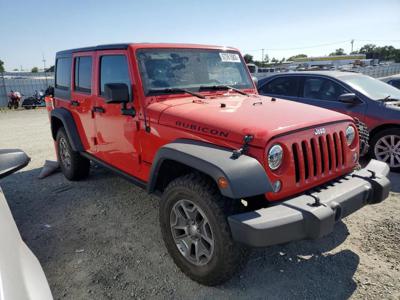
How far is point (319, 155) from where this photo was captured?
104 inches

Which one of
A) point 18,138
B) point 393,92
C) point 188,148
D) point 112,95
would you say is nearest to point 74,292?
point 188,148

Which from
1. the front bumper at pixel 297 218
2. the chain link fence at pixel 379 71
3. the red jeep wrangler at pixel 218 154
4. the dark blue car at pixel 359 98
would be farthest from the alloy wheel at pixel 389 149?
the chain link fence at pixel 379 71

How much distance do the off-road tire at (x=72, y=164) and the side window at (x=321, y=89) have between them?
4250mm

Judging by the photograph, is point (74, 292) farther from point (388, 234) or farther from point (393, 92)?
point (393, 92)

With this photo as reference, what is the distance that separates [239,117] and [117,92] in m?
1.22

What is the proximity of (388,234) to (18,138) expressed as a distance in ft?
29.4

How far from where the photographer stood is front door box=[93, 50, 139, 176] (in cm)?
341

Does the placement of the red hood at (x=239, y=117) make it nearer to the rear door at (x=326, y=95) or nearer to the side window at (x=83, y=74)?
the side window at (x=83, y=74)

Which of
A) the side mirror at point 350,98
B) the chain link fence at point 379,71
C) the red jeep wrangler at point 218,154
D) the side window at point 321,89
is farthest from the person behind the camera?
the chain link fence at point 379,71

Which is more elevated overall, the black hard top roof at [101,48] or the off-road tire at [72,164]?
the black hard top roof at [101,48]

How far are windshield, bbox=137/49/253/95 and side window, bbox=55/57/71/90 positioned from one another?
2112 millimetres

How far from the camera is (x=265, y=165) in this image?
2357 millimetres

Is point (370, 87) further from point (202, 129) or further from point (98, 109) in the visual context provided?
point (98, 109)

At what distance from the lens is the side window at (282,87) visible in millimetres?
6359
